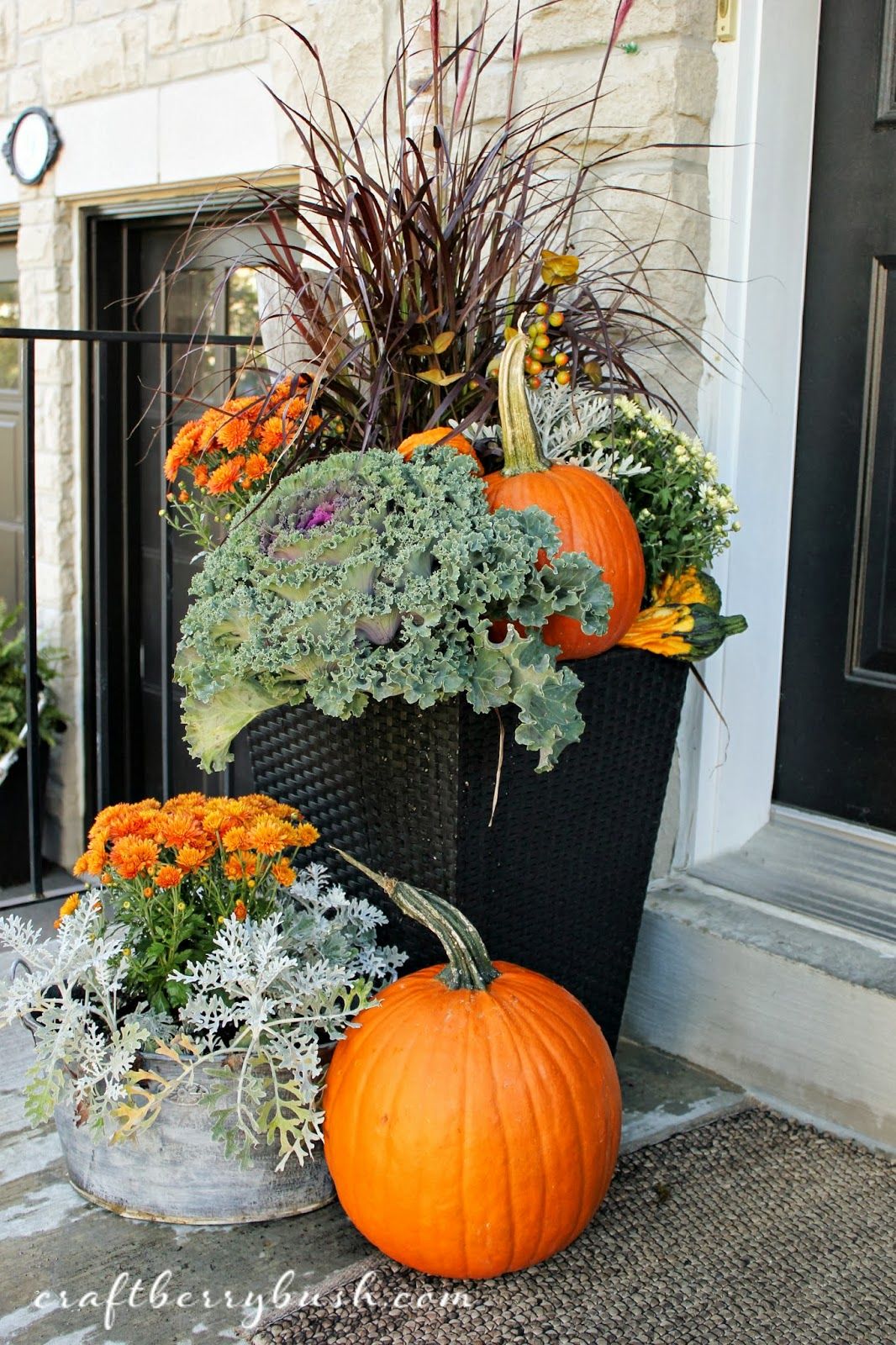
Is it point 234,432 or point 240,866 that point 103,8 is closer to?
point 234,432

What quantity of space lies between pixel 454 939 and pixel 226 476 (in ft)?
2.52

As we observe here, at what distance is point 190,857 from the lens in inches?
65.8

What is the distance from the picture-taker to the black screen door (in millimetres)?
2119

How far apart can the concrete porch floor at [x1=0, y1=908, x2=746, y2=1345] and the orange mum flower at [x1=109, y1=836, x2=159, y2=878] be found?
0.45m

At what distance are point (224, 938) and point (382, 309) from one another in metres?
0.92

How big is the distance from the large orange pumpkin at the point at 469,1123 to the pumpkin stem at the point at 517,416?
1.99 ft

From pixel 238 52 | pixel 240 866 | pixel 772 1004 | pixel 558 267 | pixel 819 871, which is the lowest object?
pixel 772 1004

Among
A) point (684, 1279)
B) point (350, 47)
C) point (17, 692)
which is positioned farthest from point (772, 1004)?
point (17, 692)

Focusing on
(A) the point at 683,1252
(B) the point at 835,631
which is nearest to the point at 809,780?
(B) the point at 835,631

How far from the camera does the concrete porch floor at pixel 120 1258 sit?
4.90 feet


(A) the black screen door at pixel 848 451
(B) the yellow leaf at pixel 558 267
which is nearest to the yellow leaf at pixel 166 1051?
(B) the yellow leaf at pixel 558 267

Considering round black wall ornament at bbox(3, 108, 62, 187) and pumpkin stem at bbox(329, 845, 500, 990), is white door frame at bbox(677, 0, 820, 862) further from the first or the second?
round black wall ornament at bbox(3, 108, 62, 187)

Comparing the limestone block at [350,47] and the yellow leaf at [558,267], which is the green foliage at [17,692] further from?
the yellow leaf at [558,267]

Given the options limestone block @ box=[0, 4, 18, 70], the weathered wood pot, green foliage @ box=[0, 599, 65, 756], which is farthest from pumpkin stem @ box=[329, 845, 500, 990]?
limestone block @ box=[0, 4, 18, 70]
